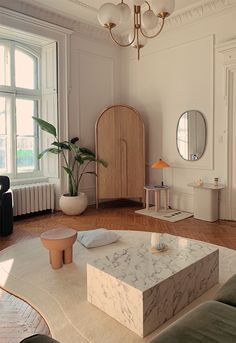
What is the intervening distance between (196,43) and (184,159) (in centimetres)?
213

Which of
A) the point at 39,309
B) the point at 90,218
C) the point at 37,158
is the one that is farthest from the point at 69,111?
the point at 39,309

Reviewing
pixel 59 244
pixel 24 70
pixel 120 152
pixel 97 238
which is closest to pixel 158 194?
pixel 120 152

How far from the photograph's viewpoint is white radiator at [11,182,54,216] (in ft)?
17.2

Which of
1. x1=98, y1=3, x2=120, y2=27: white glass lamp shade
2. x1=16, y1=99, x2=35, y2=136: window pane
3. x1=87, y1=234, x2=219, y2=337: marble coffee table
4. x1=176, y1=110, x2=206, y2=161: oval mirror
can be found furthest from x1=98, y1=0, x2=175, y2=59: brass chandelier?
x1=16, y1=99, x2=35, y2=136: window pane

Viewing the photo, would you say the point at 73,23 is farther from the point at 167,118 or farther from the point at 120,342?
the point at 120,342

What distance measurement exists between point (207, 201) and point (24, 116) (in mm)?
→ 3812

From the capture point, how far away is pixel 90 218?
17.6 feet

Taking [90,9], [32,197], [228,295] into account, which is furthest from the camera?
[32,197]

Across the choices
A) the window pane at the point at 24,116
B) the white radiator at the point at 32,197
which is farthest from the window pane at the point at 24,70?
the white radiator at the point at 32,197

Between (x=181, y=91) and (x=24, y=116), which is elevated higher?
(x=181, y=91)

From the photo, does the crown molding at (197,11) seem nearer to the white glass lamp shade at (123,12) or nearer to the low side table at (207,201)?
the white glass lamp shade at (123,12)

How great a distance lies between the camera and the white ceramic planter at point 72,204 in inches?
215

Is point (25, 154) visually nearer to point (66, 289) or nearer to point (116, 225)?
point (116, 225)

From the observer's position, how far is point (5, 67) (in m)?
5.45
